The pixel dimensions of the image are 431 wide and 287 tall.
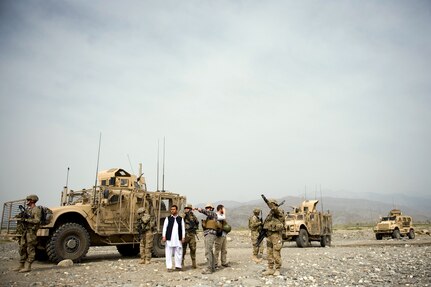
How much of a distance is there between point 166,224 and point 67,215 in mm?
3864

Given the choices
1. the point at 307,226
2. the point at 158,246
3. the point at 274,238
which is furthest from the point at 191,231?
the point at 307,226

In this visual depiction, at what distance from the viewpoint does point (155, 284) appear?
7.64m

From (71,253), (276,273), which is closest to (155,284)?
(276,273)

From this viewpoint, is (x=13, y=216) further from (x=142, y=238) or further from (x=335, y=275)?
(x=335, y=275)

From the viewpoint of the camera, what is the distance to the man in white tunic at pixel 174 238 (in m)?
9.52

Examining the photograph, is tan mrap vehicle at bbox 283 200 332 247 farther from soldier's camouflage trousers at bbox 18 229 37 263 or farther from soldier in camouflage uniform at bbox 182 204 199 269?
soldier's camouflage trousers at bbox 18 229 37 263

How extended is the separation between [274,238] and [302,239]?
10973mm

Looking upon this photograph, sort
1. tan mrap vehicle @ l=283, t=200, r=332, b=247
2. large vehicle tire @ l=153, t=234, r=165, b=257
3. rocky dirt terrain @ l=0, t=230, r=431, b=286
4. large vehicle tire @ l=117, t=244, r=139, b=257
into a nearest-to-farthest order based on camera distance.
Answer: rocky dirt terrain @ l=0, t=230, r=431, b=286
large vehicle tire @ l=153, t=234, r=165, b=257
large vehicle tire @ l=117, t=244, r=139, b=257
tan mrap vehicle @ l=283, t=200, r=332, b=247

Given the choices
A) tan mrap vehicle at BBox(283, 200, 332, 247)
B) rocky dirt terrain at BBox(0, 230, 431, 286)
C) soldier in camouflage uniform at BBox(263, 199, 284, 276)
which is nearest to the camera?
rocky dirt terrain at BBox(0, 230, 431, 286)

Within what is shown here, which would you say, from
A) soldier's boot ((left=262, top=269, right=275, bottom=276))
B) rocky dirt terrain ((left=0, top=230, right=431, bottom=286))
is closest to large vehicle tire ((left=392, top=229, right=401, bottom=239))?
rocky dirt terrain ((left=0, top=230, right=431, bottom=286))

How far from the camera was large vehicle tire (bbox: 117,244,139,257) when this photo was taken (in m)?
13.6

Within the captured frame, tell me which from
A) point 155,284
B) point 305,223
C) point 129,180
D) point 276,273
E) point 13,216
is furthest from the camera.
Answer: point 305,223

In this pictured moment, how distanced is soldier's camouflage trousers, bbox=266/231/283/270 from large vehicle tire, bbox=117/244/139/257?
668cm

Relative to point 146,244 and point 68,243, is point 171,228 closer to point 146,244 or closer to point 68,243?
point 146,244
